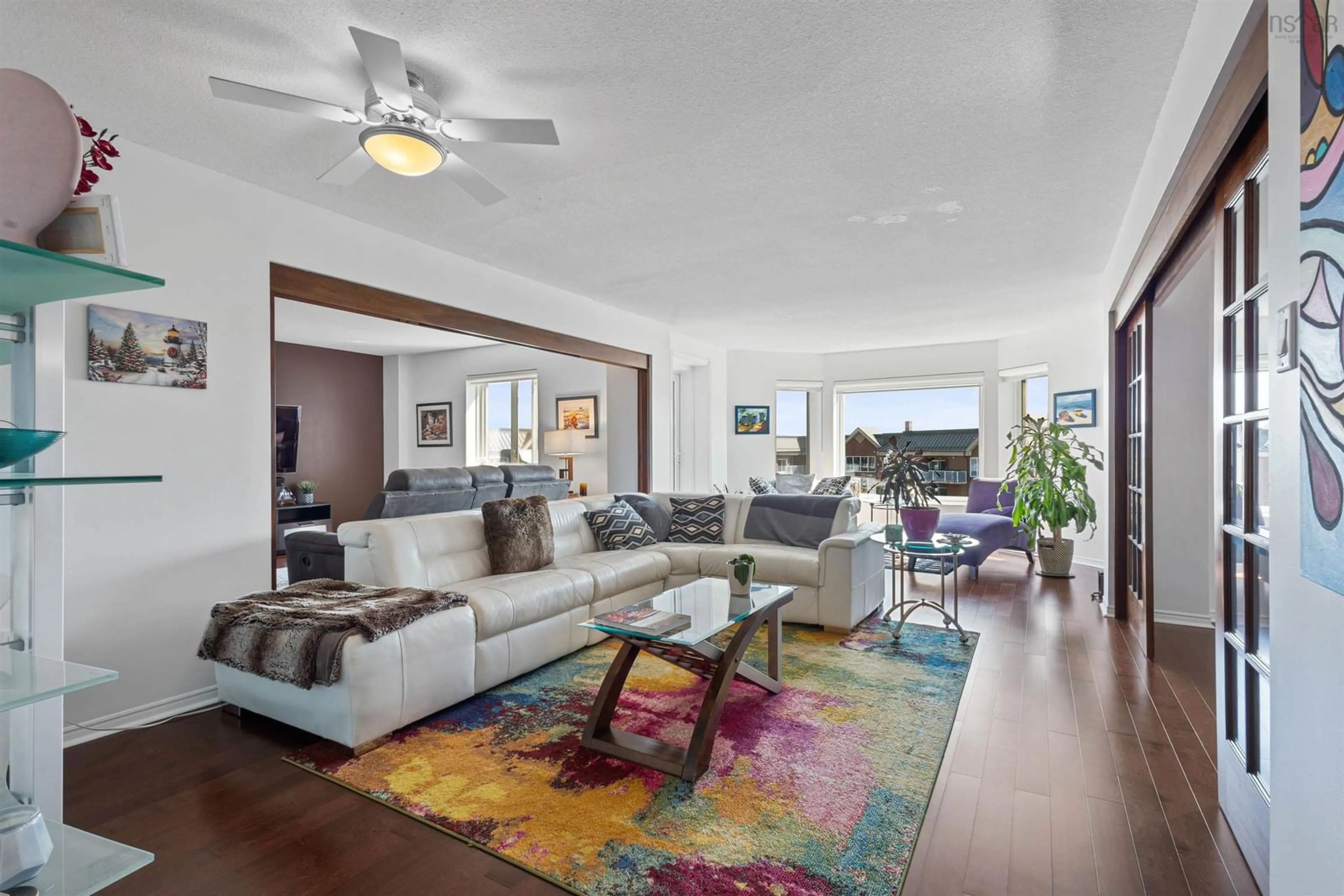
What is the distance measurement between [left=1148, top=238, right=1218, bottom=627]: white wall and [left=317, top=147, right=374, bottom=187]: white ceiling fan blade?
432 cm

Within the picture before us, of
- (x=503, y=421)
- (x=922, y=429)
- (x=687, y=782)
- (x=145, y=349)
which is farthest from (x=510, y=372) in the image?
(x=687, y=782)

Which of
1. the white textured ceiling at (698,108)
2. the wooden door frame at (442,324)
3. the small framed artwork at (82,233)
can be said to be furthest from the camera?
the wooden door frame at (442,324)

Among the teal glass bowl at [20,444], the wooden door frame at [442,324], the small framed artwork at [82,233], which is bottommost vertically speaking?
the teal glass bowl at [20,444]

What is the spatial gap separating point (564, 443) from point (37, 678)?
6785 millimetres

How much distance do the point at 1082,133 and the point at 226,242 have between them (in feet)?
13.0

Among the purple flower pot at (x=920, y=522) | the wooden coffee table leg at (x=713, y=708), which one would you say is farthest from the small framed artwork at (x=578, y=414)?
the wooden coffee table leg at (x=713, y=708)

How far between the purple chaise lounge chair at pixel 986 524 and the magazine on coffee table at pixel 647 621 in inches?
135

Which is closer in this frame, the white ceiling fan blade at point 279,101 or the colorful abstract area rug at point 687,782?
the colorful abstract area rug at point 687,782

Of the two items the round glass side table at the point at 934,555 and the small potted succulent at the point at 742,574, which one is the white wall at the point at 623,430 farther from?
the small potted succulent at the point at 742,574

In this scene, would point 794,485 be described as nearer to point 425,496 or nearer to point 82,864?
point 425,496

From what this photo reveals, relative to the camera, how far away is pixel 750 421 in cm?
866

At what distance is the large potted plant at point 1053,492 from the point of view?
220 inches

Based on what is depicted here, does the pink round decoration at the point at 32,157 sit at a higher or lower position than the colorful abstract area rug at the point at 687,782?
higher

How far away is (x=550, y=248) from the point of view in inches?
170
